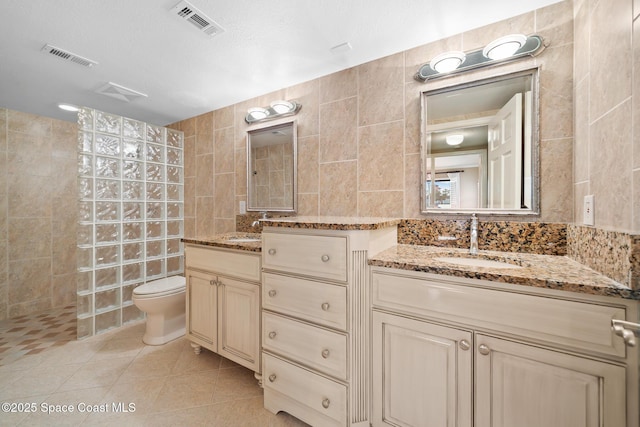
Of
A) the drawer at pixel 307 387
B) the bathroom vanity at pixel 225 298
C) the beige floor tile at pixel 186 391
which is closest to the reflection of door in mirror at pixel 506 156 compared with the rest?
the drawer at pixel 307 387

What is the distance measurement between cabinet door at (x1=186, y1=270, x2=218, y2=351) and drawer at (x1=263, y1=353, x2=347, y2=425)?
0.58 m

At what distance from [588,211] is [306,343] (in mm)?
1402

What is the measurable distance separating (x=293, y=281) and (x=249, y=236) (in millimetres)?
1058

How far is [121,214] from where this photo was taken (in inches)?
98.5

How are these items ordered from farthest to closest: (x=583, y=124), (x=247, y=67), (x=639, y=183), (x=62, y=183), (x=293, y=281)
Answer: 1. (x=62, y=183)
2. (x=247, y=67)
3. (x=293, y=281)
4. (x=583, y=124)
5. (x=639, y=183)

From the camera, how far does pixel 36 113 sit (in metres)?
2.84

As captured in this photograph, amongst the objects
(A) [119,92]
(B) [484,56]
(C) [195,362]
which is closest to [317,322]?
(C) [195,362]

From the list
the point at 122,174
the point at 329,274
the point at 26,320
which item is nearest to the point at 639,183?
the point at 329,274

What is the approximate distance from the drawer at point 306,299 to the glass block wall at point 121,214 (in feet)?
6.16

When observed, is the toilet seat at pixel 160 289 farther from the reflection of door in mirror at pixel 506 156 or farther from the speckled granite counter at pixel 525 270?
the reflection of door in mirror at pixel 506 156

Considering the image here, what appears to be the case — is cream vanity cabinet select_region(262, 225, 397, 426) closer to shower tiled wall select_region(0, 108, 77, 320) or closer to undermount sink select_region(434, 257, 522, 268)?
undermount sink select_region(434, 257, 522, 268)

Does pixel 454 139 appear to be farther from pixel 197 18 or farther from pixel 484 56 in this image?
pixel 197 18

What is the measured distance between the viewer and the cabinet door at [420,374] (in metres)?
1.02

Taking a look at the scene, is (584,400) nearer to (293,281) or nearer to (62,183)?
(293,281)
